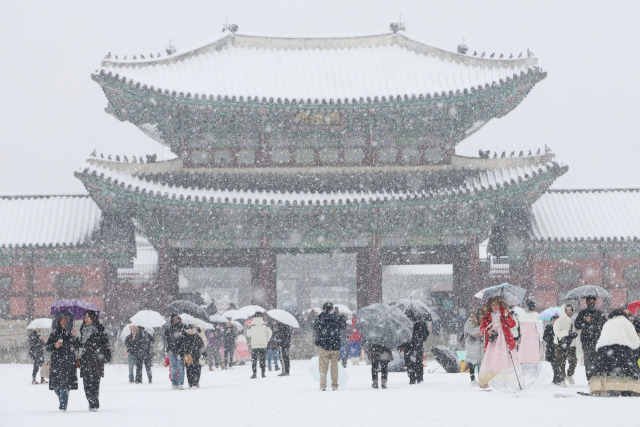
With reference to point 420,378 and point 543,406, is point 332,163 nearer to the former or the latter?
point 420,378

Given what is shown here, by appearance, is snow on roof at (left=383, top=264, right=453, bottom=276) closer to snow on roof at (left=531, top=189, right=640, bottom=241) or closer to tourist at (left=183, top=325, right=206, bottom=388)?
snow on roof at (left=531, top=189, right=640, bottom=241)

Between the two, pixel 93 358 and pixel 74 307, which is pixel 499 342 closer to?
pixel 93 358

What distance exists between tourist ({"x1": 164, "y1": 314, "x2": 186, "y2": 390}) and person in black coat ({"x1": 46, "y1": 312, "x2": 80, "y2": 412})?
12.7ft

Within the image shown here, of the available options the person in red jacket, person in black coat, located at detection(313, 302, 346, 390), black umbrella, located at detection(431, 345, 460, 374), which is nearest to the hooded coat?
person in black coat, located at detection(313, 302, 346, 390)

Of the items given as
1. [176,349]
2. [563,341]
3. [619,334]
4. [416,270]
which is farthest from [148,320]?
[416,270]

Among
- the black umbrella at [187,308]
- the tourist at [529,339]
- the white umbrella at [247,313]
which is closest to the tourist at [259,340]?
the black umbrella at [187,308]

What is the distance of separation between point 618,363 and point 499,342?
1.71 metres

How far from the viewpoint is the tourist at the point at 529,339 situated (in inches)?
577

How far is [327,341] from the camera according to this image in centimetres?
1492

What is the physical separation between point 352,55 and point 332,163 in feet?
15.0

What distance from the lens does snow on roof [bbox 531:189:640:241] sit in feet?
85.0

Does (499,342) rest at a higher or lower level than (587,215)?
lower

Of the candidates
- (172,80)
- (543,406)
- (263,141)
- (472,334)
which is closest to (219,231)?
(263,141)

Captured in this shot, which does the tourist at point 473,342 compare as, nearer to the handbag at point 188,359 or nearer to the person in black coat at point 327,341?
the person in black coat at point 327,341
